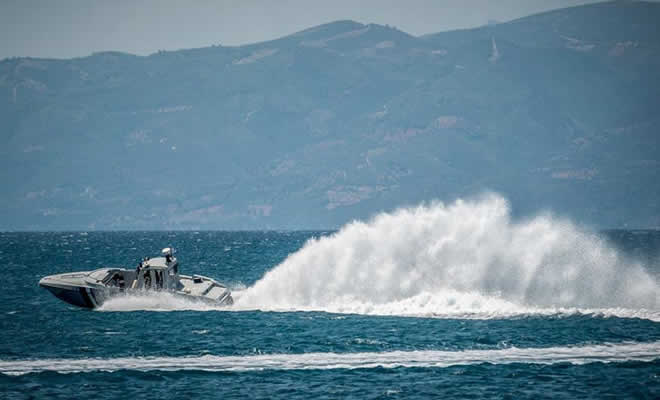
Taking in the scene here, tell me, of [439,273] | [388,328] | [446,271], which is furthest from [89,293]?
[446,271]

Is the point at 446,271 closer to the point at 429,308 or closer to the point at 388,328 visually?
the point at 429,308

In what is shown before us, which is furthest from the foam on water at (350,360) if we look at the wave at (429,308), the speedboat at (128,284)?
the speedboat at (128,284)

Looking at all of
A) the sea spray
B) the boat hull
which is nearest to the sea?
the sea spray

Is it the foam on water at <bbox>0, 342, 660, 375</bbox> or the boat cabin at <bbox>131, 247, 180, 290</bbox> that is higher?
the boat cabin at <bbox>131, 247, 180, 290</bbox>

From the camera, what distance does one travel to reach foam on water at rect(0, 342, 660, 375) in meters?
41.1

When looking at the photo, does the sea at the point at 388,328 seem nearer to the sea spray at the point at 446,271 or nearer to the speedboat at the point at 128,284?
the sea spray at the point at 446,271

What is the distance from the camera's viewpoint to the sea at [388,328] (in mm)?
37969

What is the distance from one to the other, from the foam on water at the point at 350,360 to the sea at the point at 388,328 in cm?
10

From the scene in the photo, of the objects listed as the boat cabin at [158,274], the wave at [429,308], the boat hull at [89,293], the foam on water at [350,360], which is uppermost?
the boat cabin at [158,274]

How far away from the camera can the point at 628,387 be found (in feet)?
120

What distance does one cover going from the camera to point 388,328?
50344 mm

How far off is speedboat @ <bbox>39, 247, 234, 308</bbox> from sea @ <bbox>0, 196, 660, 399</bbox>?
1.76 ft

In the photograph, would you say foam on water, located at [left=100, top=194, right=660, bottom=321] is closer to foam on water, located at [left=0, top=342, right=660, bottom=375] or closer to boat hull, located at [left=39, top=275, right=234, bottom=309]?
boat hull, located at [left=39, top=275, right=234, bottom=309]

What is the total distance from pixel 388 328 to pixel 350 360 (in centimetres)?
842
